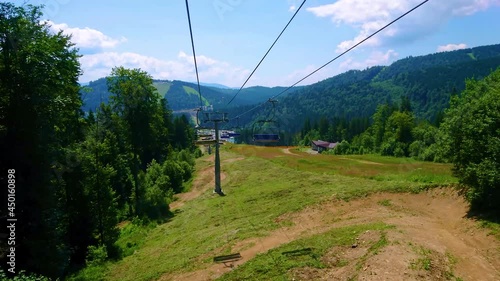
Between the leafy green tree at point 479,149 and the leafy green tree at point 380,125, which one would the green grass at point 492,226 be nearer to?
the leafy green tree at point 479,149

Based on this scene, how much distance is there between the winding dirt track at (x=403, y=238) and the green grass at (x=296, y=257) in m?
0.59

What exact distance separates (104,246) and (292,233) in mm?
13371

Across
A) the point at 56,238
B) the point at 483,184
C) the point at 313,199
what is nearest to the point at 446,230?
the point at 483,184

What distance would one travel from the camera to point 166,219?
33938mm

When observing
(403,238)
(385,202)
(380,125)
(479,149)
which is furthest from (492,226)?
(380,125)

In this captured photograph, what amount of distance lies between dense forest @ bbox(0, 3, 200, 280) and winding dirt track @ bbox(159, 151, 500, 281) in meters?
A: 7.17

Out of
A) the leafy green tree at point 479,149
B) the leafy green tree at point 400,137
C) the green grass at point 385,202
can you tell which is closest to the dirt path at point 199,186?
the green grass at point 385,202

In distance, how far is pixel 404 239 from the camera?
14898 millimetres

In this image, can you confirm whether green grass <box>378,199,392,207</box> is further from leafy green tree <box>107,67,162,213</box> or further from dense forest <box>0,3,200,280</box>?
leafy green tree <box>107,67,162,213</box>

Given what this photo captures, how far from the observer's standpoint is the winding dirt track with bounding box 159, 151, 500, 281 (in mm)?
12539

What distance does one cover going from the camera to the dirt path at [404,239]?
1252 cm

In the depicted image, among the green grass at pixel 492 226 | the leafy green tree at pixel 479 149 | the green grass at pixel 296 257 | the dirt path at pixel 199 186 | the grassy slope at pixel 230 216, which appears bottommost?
the dirt path at pixel 199 186

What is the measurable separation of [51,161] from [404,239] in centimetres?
1821

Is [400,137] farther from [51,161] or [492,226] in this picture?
[51,161]
